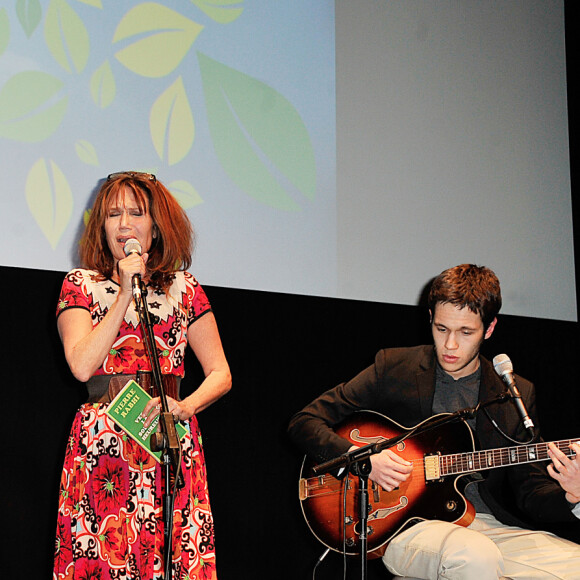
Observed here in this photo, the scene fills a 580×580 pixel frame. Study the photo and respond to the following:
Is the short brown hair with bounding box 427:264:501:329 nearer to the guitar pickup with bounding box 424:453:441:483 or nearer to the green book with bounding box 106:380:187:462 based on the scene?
the guitar pickup with bounding box 424:453:441:483

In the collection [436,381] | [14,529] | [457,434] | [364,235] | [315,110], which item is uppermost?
[315,110]

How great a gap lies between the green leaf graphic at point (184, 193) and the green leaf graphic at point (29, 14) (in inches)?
30.8

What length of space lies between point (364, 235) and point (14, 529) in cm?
208

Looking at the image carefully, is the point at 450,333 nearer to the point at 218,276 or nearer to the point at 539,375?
the point at 218,276

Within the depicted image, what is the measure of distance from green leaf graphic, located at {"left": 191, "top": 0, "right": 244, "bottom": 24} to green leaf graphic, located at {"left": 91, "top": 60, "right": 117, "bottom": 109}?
1.77ft

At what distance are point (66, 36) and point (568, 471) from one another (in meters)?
2.37

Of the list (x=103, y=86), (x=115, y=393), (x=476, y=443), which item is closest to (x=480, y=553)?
(x=476, y=443)

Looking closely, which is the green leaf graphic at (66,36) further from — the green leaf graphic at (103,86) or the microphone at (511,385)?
the microphone at (511,385)

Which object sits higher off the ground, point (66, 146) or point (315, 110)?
point (315, 110)

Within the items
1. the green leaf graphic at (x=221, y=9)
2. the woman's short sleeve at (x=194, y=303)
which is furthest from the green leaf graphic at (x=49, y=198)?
the green leaf graphic at (x=221, y=9)

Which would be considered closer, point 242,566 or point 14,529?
point 14,529

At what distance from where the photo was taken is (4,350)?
3033 mm

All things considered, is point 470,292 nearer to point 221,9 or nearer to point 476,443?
point 476,443

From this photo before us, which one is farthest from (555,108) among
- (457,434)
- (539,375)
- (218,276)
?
(457,434)
